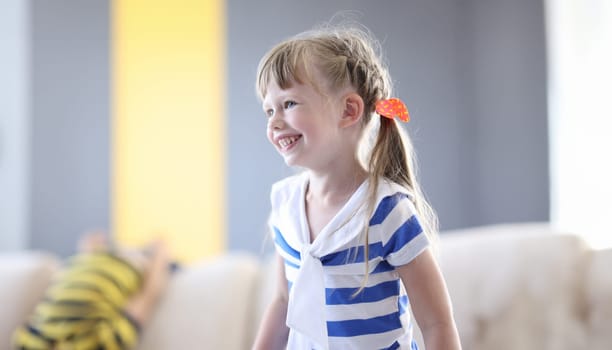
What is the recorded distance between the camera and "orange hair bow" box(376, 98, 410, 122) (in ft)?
3.18

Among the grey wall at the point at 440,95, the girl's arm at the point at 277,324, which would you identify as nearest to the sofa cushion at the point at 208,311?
the girl's arm at the point at 277,324

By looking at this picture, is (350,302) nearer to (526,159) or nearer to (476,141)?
(526,159)

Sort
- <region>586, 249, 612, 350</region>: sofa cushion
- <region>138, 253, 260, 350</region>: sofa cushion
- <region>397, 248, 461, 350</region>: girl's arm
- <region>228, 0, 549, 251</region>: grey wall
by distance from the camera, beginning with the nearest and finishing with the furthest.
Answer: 1. <region>397, 248, 461, 350</region>: girl's arm
2. <region>586, 249, 612, 350</region>: sofa cushion
3. <region>138, 253, 260, 350</region>: sofa cushion
4. <region>228, 0, 549, 251</region>: grey wall

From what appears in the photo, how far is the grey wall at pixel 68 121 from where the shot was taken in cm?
372

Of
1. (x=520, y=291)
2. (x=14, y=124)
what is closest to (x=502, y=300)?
(x=520, y=291)

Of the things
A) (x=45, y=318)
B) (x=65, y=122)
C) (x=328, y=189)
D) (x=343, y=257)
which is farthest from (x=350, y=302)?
(x=65, y=122)

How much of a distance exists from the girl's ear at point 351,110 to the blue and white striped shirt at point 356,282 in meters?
0.10

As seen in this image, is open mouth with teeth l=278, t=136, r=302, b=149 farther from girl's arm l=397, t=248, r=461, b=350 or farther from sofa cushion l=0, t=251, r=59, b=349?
sofa cushion l=0, t=251, r=59, b=349

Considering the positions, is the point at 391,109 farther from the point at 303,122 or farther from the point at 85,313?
the point at 85,313

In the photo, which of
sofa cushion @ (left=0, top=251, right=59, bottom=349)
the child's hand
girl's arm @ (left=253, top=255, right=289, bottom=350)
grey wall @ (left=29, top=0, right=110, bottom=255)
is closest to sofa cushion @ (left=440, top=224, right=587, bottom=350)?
girl's arm @ (left=253, top=255, right=289, bottom=350)

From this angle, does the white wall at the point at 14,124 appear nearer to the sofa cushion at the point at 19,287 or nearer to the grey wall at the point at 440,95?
the grey wall at the point at 440,95

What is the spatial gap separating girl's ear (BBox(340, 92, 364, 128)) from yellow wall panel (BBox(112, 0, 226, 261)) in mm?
2827

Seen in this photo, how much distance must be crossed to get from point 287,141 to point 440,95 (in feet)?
9.12

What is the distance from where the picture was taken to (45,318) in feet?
6.48
